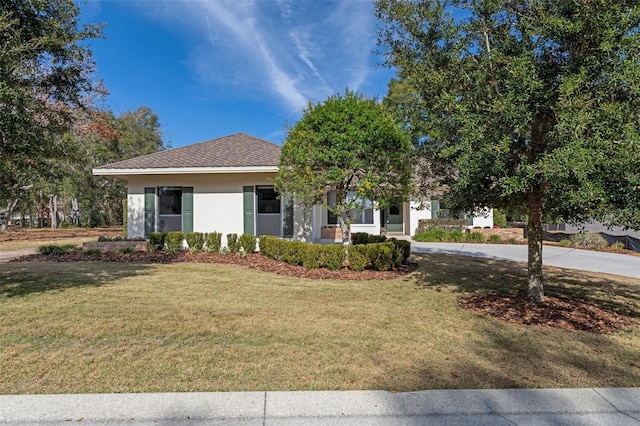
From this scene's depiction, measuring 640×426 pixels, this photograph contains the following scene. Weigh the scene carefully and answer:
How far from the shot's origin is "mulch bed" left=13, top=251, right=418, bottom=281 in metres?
8.34

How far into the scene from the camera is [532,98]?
4465mm

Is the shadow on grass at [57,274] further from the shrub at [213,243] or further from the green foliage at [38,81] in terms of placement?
the shrub at [213,243]

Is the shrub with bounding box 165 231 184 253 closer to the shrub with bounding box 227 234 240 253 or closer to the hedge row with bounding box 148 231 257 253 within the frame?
the hedge row with bounding box 148 231 257 253

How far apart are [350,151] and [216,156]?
20.6 ft

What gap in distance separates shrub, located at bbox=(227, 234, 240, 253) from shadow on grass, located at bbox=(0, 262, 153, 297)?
2513mm

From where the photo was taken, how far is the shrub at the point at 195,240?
1152cm

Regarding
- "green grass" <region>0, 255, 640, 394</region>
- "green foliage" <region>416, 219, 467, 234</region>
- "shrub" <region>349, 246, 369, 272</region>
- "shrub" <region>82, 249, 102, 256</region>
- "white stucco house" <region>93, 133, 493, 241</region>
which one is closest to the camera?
"green grass" <region>0, 255, 640, 394</region>

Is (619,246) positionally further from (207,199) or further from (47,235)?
(47,235)

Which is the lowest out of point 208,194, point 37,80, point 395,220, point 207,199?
point 395,220

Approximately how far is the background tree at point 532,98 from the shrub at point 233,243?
7.20 m

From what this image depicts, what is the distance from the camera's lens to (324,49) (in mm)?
14445

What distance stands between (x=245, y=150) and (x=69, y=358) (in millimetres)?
10490

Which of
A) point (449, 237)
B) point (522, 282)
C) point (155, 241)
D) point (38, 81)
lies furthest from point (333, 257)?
point (449, 237)

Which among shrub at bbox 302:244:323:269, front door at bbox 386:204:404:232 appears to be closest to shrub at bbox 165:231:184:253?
shrub at bbox 302:244:323:269
